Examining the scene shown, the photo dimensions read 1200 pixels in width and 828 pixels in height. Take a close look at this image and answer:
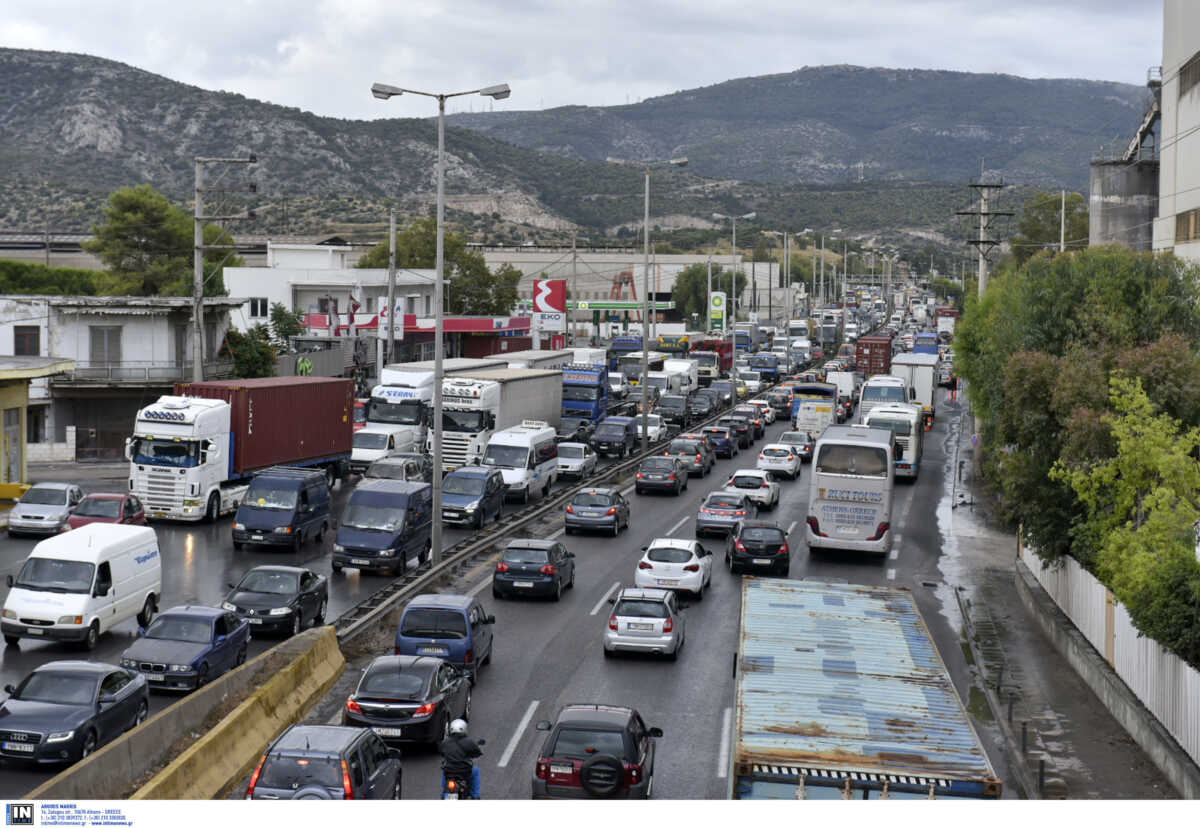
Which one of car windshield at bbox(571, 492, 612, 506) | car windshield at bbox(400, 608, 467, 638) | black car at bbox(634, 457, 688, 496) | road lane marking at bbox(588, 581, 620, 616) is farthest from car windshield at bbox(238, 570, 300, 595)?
black car at bbox(634, 457, 688, 496)

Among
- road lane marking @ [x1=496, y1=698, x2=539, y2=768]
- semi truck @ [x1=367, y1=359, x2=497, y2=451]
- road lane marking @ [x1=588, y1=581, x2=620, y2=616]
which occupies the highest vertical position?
semi truck @ [x1=367, y1=359, x2=497, y2=451]

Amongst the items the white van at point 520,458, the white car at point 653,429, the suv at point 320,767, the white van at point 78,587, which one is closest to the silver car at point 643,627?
the white van at point 78,587

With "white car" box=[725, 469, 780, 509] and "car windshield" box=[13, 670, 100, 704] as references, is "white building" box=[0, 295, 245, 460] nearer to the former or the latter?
"white car" box=[725, 469, 780, 509]

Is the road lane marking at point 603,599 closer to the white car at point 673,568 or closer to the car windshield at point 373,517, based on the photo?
the white car at point 673,568

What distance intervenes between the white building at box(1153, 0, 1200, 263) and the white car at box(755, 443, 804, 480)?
15649 millimetres

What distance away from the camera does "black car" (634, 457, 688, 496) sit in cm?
4944

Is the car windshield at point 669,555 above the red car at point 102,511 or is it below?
below

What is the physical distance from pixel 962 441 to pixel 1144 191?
1767 centimetres

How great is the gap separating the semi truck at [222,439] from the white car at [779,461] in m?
17.2

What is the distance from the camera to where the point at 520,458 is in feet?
154

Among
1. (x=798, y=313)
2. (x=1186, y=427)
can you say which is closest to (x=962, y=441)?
(x=1186, y=427)

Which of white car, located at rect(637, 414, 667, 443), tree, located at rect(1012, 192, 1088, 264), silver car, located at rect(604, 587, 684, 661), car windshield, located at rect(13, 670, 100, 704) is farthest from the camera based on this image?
tree, located at rect(1012, 192, 1088, 264)

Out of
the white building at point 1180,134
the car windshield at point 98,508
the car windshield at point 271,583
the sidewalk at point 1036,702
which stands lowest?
the sidewalk at point 1036,702

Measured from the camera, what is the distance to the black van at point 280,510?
36.0m
